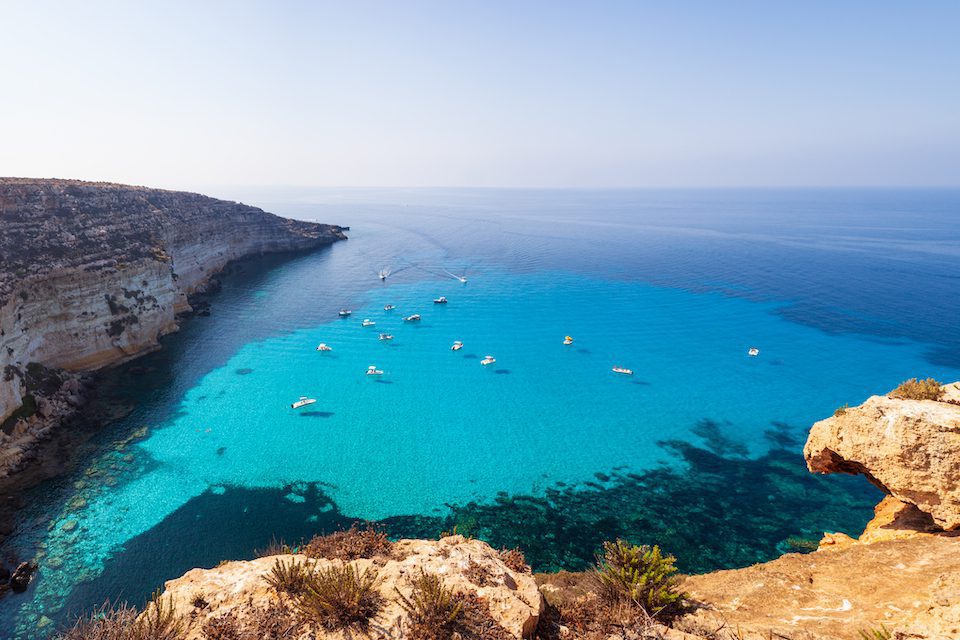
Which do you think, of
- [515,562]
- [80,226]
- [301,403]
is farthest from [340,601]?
[80,226]

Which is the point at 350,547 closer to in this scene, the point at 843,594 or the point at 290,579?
the point at 290,579

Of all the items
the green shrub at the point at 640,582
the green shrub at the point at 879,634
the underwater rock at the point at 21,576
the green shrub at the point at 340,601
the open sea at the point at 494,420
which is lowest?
the underwater rock at the point at 21,576

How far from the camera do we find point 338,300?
2665 inches

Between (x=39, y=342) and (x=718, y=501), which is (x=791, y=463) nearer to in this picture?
(x=718, y=501)

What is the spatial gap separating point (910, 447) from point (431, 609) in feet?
56.1

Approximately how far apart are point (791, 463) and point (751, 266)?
68420 mm

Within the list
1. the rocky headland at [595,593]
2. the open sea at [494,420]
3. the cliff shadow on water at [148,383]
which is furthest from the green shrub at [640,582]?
the cliff shadow on water at [148,383]

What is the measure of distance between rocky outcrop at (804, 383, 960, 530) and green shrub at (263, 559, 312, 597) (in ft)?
65.0

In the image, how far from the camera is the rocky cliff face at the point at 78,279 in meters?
33.2

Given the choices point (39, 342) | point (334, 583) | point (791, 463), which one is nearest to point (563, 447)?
point (791, 463)

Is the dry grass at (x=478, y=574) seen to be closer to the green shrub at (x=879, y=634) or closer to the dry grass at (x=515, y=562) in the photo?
the dry grass at (x=515, y=562)

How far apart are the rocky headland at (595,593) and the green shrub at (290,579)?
1.3 inches

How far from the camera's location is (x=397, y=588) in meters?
10.1

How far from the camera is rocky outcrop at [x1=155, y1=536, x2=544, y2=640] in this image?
9.34 meters
